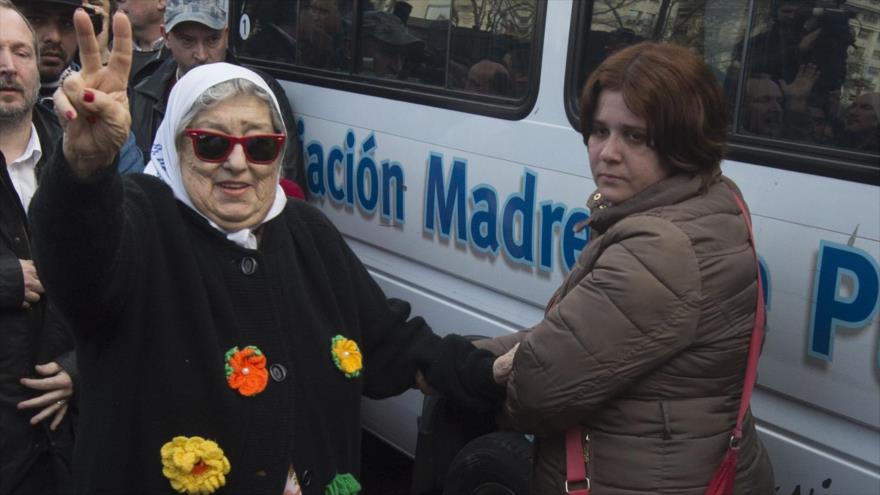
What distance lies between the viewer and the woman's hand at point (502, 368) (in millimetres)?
2405

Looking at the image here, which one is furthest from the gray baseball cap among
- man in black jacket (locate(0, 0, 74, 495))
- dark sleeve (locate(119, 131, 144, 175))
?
man in black jacket (locate(0, 0, 74, 495))

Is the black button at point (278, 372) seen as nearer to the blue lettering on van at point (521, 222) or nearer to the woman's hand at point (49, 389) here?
the woman's hand at point (49, 389)

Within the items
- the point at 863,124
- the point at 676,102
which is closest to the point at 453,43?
the point at 863,124

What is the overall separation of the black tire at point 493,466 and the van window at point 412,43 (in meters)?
1.10

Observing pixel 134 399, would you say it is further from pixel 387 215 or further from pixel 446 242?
pixel 387 215

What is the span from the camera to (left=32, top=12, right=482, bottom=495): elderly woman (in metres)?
1.86

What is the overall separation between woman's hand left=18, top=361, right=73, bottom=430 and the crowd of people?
64 centimetres

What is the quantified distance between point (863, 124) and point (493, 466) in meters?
1.52

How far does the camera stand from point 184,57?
4863mm

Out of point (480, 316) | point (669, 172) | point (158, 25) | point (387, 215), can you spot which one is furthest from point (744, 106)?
point (158, 25)

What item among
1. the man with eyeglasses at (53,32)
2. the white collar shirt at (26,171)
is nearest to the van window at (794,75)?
the white collar shirt at (26,171)

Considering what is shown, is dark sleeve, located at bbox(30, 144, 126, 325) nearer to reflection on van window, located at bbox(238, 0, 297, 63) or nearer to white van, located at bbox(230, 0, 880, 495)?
white van, located at bbox(230, 0, 880, 495)

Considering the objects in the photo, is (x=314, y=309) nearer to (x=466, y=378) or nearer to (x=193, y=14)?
(x=466, y=378)

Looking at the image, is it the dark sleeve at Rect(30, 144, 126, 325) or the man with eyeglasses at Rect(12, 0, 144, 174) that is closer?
the dark sleeve at Rect(30, 144, 126, 325)
